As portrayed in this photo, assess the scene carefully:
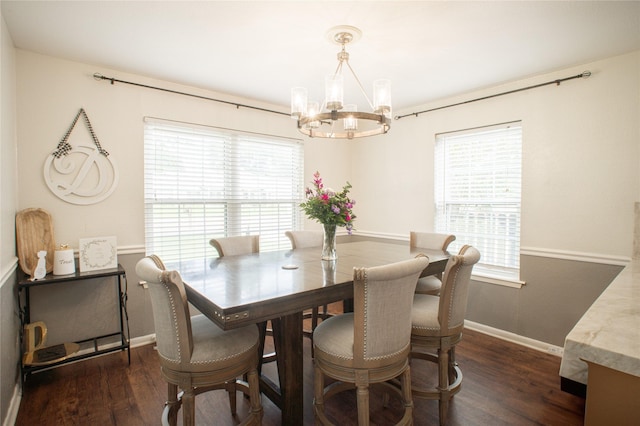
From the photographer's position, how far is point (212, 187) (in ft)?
11.6

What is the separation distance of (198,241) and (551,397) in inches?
128

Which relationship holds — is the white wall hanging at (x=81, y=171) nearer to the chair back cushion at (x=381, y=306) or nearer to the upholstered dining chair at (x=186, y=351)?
the upholstered dining chair at (x=186, y=351)

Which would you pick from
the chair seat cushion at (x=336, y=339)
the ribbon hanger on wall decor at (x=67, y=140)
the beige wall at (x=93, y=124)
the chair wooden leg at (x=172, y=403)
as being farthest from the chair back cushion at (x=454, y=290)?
the ribbon hanger on wall decor at (x=67, y=140)

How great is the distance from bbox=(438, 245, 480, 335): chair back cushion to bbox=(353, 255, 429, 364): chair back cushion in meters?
0.35

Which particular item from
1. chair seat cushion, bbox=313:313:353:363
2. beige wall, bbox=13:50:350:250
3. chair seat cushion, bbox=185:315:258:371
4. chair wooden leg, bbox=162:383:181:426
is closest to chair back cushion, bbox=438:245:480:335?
chair seat cushion, bbox=313:313:353:363

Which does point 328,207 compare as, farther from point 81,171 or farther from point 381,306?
point 81,171

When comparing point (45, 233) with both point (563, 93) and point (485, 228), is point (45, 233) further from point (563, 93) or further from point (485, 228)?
point (563, 93)

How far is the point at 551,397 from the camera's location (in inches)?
88.3

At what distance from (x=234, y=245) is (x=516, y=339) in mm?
2814

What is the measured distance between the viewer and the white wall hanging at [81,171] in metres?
2.68

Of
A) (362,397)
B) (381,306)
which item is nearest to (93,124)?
(381,306)

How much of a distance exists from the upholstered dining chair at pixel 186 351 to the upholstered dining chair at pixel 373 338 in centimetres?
39

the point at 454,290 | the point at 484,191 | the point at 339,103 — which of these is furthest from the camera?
the point at 484,191

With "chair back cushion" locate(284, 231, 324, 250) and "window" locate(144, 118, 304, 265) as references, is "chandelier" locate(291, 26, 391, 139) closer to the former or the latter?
"chair back cushion" locate(284, 231, 324, 250)
